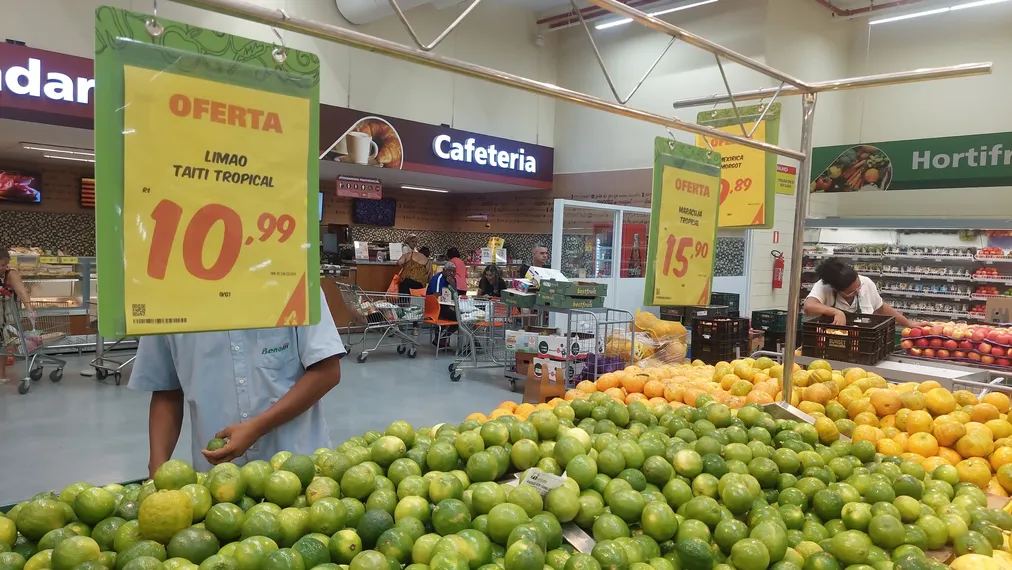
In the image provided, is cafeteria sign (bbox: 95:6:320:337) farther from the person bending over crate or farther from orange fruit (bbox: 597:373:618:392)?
the person bending over crate

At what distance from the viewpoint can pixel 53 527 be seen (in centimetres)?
131

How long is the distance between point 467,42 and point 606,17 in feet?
8.03

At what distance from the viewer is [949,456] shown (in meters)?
2.35

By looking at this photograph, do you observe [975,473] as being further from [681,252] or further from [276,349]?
[276,349]

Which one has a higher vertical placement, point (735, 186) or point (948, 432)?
point (735, 186)

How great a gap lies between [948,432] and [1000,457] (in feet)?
0.58

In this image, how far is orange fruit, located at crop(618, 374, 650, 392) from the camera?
10.1ft

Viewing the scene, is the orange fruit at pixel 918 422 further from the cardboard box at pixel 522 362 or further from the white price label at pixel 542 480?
the cardboard box at pixel 522 362

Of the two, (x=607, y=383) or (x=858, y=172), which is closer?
(x=607, y=383)

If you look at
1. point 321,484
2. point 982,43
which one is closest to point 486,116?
point 982,43

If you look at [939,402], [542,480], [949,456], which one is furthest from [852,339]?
[542,480]

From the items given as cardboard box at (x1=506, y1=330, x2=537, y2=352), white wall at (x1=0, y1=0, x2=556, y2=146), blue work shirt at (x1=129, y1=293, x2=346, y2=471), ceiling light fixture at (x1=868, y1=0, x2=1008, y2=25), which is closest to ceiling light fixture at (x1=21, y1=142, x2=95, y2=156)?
white wall at (x1=0, y1=0, x2=556, y2=146)

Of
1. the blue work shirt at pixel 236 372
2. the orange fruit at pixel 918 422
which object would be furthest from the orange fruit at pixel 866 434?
the blue work shirt at pixel 236 372

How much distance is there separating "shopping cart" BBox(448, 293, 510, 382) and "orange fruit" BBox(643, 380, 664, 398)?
469 centimetres
